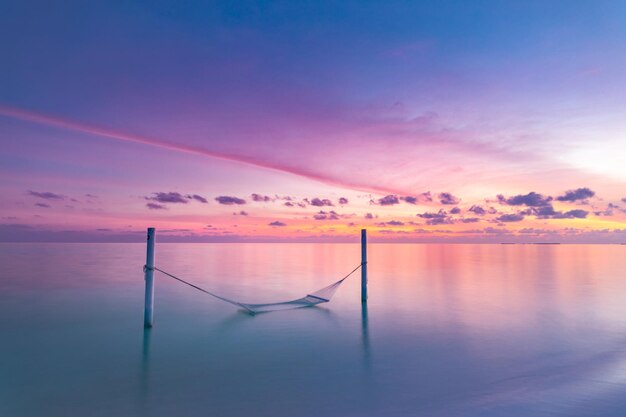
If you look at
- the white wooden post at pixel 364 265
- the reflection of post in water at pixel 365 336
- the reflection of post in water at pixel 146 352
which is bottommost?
the reflection of post in water at pixel 365 336

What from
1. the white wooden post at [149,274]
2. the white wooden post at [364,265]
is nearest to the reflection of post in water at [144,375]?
the white wooden post at [149,274]

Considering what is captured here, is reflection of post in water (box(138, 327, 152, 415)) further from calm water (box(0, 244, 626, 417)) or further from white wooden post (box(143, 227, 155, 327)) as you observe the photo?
white wooden post (box(143, 227, 155, 327))

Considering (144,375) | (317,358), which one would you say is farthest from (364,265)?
(144,375)

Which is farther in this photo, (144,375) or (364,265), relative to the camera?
(364,265)

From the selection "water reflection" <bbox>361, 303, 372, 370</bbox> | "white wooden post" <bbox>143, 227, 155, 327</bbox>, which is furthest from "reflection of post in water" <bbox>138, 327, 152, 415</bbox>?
"water reflection" <bbox>361, 303, 372, 370</bbox>

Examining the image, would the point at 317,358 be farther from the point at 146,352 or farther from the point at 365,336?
the point at 146,352

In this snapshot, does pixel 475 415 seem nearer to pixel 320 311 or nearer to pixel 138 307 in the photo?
pixel 320 311

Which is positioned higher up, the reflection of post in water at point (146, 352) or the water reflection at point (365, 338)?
the reflection of post in water at point (146, 352)

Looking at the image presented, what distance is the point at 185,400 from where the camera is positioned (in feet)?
23.1

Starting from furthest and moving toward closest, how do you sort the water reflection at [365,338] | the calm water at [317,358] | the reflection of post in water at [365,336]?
the reflection of post in water at [365,336] < the water reflection at [365,338] < the calm water at [317,358]

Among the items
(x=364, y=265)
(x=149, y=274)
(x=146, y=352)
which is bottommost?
(x=146, y=352)

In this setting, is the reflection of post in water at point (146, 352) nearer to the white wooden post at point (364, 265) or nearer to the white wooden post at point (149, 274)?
the white wooden post at point (149, 274)

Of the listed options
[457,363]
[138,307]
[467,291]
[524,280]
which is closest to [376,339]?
[457,363]

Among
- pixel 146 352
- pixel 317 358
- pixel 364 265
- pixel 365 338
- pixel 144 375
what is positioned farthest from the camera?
pixel 364 265
